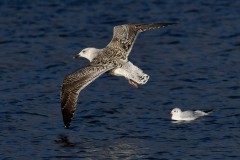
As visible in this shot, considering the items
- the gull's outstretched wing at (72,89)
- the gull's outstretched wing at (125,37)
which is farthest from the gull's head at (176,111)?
the gull's outstretched wing at (72,89)

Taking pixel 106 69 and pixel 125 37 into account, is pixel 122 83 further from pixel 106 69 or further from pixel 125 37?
pixel 106 69

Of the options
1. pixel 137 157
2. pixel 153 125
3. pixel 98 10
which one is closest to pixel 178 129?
pixel 153 125

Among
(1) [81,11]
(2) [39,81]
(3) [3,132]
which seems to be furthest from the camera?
(1) [81,11]

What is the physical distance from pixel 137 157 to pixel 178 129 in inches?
78.9

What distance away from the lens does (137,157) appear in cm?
1338

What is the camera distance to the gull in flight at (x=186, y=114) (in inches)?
614

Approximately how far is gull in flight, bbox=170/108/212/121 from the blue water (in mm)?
120

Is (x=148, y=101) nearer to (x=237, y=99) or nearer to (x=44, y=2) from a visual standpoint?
(x=237, y=99)

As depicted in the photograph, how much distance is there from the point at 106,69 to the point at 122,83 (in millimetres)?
4711

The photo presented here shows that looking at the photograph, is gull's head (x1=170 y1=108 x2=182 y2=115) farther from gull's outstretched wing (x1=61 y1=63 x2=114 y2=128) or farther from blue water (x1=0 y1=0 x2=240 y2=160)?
gull's outstretched wing (x1=61 y1=63 x2=114 y2=128)

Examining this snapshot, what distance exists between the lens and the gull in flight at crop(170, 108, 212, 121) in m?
15.6

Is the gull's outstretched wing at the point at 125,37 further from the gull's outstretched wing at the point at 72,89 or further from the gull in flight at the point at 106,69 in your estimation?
the gull's outstretched wing at the point at 72,89

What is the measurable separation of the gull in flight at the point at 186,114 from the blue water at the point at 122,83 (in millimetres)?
120

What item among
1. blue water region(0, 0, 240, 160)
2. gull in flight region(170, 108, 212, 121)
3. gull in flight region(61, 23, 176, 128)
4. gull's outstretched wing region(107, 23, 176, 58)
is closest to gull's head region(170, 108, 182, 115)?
gull in flight region(170, 108, 212, 121)
